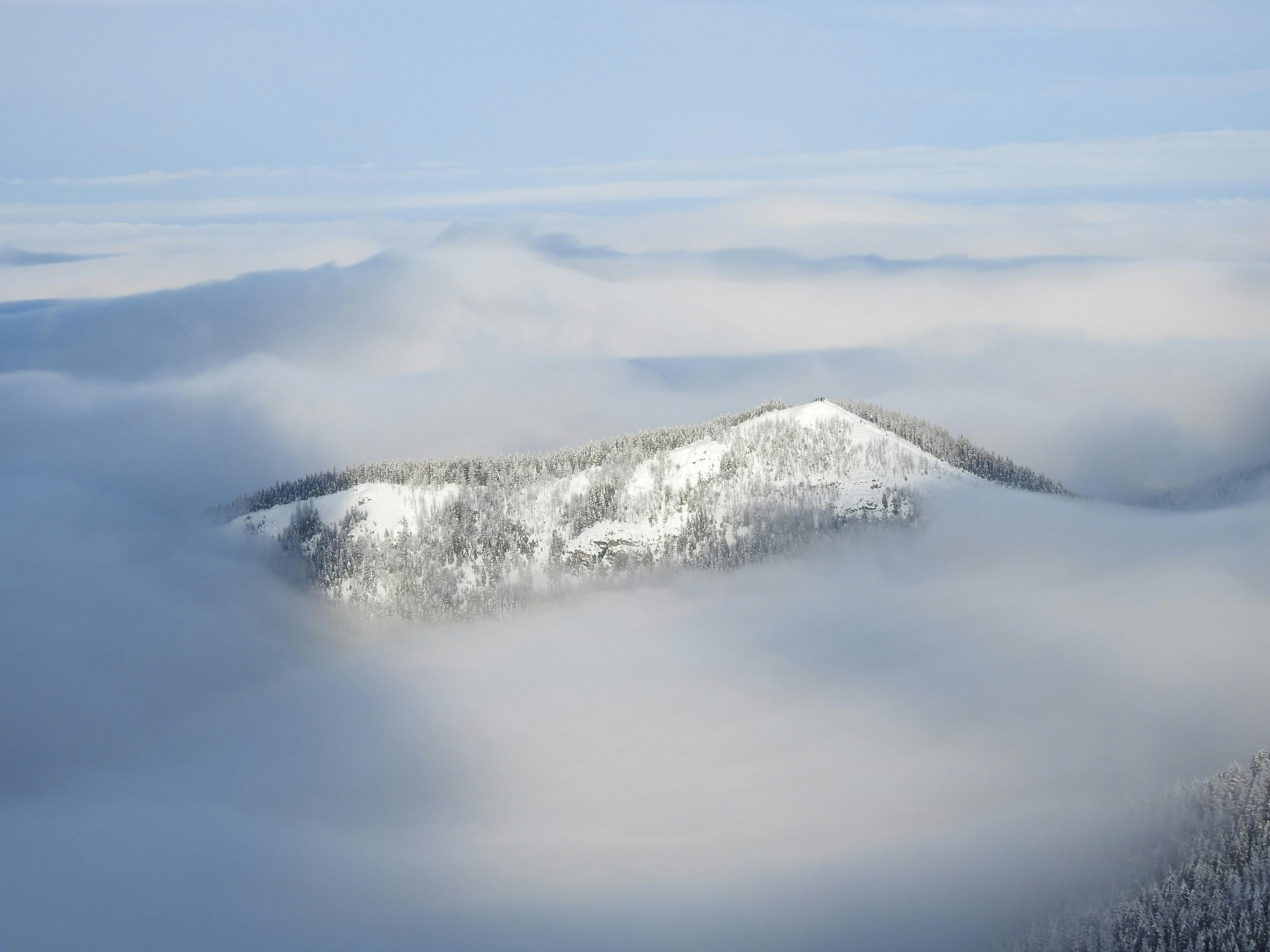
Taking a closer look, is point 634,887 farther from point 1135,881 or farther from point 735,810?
point 1135,881

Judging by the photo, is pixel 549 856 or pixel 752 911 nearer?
pixel 752 911

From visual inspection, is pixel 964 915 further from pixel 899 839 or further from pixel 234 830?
pixel 234 830

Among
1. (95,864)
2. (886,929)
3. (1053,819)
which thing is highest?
(95,864)

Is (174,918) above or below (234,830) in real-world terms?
below

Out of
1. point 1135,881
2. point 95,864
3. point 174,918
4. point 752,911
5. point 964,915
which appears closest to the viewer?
point 1135,881

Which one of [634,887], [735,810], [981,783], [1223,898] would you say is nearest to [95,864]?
[634,887]

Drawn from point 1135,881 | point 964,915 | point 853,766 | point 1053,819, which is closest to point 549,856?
point 853,766

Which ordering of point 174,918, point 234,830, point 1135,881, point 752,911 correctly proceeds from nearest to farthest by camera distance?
point 1135,881 < point 752,911 < point 174,918 < point 234,830
